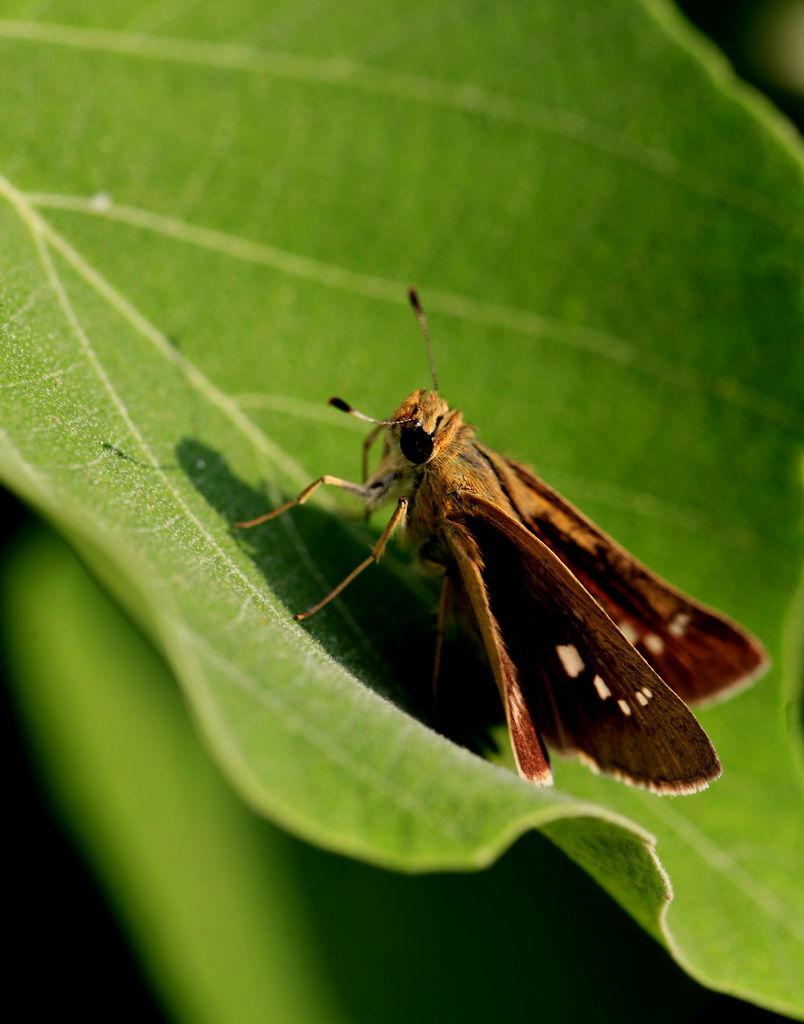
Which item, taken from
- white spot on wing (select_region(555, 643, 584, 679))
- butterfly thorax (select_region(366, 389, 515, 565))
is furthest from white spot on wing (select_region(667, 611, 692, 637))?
butterfly thorax (select_region(366, 389, 515, 565))

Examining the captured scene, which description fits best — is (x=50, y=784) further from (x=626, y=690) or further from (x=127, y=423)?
(x=626, y=690)

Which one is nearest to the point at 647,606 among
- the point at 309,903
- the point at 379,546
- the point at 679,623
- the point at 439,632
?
the point at 679,623

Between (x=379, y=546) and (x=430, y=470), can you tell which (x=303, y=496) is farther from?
(x=430, y=470)

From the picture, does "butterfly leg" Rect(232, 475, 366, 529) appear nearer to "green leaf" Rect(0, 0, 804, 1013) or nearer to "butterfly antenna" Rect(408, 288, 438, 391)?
"green leaf" Rect(0, 0, 804, 1013)

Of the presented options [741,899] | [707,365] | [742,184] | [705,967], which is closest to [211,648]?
[705,967]

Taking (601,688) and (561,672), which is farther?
(561,672)

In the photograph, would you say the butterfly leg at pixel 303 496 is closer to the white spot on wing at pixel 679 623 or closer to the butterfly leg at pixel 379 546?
the butterfly leg at pixel 379 546

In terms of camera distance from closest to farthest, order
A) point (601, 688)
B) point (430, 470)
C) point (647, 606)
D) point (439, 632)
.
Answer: point (601, 688) < point (439, 632) < point (430, 470) < point (647, 606)

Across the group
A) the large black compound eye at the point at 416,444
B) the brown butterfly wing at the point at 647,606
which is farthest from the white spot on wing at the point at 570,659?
the large black compound eye at the point at 416,444
